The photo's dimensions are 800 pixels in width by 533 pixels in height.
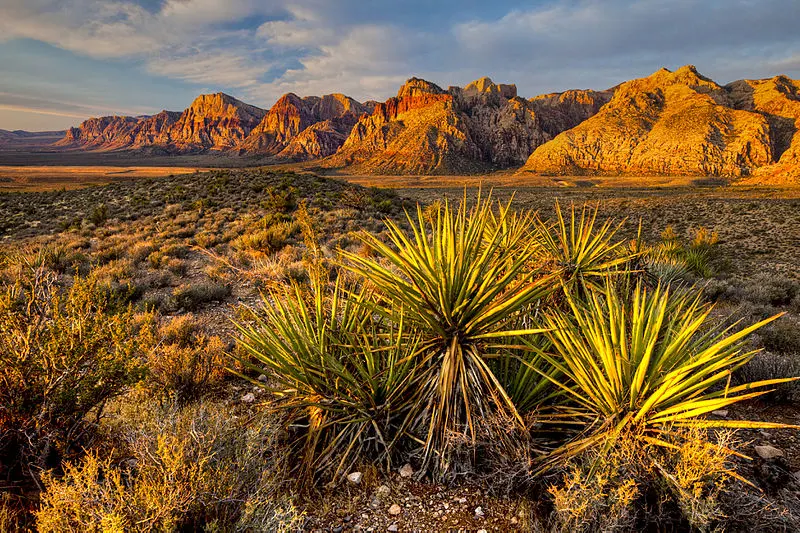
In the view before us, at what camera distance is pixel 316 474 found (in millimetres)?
2941

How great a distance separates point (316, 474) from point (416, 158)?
123m

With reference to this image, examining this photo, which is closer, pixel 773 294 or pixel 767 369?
pixel 767 369

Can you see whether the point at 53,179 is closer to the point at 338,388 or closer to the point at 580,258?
the point at 338,388

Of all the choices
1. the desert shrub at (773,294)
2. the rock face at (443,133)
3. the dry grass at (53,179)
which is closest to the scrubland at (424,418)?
the desert shrub at (773,294)

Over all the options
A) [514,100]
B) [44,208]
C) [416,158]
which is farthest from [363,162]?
[44,208]

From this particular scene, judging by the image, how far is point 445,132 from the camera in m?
130

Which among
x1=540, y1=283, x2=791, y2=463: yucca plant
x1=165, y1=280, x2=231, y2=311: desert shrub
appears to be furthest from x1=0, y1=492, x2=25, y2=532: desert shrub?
x1=165, y1=280, x2=231, y2=311: desert shrub

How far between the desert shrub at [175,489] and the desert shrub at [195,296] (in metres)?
4.60

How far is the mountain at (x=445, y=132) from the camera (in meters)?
123

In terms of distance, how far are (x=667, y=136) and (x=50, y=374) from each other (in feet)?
387

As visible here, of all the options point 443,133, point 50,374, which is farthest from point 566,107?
point 50,374

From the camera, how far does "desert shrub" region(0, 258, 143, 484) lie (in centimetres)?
243

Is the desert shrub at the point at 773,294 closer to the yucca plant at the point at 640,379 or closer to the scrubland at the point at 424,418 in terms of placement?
the scrubland at the point at 424,418

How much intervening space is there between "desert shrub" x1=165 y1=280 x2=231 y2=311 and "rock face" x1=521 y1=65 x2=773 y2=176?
103m
